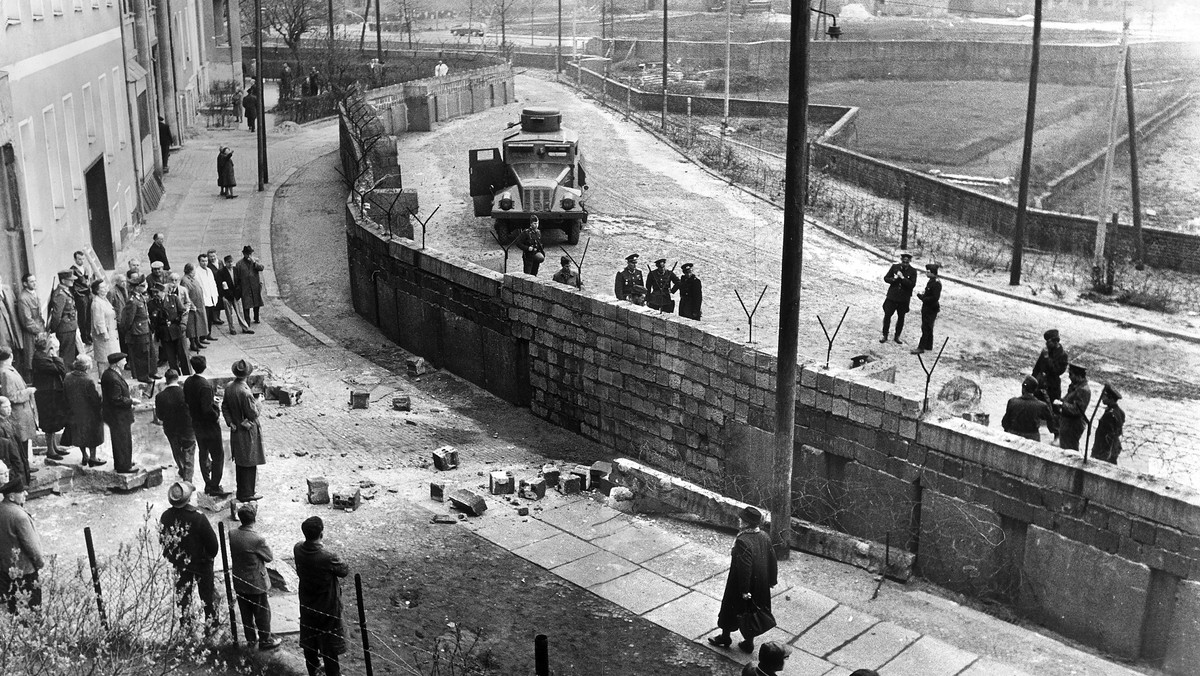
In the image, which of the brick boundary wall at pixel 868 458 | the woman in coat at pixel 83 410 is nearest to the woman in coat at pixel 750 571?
the brick boundary wall at pixel 868 458

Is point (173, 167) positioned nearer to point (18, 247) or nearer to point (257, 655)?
point (18, 247)

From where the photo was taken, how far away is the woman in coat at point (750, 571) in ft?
33.5

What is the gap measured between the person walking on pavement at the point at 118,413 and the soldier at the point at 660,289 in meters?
9.27

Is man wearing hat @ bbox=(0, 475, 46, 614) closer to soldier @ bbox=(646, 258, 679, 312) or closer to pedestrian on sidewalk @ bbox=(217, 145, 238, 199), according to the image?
soldier @ bbox=(646, 258, 679, 312)

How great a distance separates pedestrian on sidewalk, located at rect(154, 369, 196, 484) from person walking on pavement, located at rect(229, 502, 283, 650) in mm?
3489

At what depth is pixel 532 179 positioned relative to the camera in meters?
28.1

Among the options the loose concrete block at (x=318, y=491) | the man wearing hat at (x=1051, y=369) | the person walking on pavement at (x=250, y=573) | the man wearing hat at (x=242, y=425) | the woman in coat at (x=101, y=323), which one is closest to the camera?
the person walking on pavement at (x=250, y=573)

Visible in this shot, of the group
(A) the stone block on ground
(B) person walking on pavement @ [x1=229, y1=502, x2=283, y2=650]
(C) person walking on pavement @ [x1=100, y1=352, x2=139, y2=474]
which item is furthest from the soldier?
(B) person walking on pavement @ [x1=229, y1=502, x2=283, y2=650]

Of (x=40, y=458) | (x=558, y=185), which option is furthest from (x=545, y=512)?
(x=558, y=185)

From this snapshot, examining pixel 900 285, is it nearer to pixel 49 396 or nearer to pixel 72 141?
pixel 49 396

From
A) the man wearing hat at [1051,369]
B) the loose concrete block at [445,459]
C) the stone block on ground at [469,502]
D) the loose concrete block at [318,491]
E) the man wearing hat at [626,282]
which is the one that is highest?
the man wearing hat at [626,282]

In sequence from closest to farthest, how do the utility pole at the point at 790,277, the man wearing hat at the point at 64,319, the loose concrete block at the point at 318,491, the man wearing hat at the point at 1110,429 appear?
the utility pole at the point at 790,277
the loose concrete block at the point at 318,491
the man wearing hat at the point at 1110,429
the man wearing hat at the point at 64,319

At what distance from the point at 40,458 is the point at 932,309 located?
1370cm

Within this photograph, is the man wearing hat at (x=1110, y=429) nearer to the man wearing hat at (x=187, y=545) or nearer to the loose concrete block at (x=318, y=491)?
the loose concrete block at (x=318, y=491)
